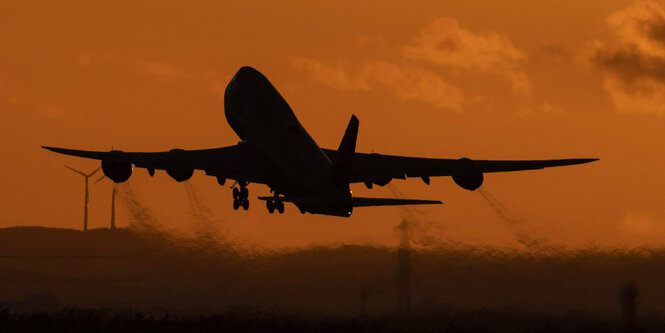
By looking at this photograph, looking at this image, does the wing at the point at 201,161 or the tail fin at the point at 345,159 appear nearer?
the tail fin at the point at 345,159

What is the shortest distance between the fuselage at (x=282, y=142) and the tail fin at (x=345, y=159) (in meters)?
0.40

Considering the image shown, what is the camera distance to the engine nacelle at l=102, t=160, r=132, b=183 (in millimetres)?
84625

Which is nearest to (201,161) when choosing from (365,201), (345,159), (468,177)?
(345,159)

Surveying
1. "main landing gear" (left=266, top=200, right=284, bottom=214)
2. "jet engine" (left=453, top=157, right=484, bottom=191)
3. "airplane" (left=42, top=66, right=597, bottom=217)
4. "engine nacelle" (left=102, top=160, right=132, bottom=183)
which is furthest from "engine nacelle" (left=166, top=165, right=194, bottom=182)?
"jet engine" (left=453, top=157, right=484, bottom=191)

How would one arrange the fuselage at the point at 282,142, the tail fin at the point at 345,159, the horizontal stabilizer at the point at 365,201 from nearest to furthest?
the horizontal stabilizer at the point at 365,201 < the tail fin at the point at 345,159 < the fuselage at the point at 282,142

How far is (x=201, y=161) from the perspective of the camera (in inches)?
3369

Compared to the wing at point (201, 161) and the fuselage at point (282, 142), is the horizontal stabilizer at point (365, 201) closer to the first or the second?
the fuselage at point (282, 142)

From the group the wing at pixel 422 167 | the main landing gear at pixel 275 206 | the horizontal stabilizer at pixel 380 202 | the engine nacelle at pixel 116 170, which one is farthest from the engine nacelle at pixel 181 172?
the horizontal stabilizer at pixel 380 202

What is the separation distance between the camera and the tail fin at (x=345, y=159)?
79.0 metres

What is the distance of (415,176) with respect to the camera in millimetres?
85812

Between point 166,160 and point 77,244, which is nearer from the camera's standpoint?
point 166,160

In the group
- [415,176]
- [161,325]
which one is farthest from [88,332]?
[415,176]

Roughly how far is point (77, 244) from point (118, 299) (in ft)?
96.9

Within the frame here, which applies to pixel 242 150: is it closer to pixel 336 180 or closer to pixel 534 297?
pixel 336 180
